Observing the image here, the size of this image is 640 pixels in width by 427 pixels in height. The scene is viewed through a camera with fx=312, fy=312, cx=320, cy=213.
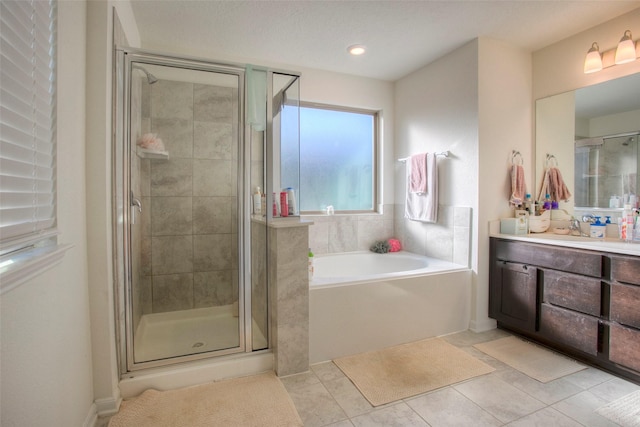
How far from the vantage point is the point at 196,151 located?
2.62 metres

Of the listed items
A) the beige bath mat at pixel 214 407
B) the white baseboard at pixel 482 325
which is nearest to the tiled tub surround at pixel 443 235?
the white baseboard at pixel 482 325

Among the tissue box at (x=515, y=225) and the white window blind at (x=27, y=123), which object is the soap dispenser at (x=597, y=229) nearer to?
the tissue box at (x=515, y=225)

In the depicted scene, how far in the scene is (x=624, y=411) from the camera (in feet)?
5.36

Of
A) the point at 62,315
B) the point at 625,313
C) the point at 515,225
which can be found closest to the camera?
the point at 62,315

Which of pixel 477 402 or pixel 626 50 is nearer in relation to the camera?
pixel 477 402

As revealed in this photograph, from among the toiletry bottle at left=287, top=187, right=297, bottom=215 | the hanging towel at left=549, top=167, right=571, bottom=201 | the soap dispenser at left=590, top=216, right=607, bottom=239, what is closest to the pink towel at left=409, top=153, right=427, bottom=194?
the hanging towel at left=549, top=167, right=571, bottom=201

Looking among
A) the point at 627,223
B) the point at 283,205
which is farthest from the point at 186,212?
the point at 627,223

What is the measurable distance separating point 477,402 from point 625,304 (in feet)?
3.54

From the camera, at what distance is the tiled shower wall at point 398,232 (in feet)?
9.15

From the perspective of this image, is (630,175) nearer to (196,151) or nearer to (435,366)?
(435,366)

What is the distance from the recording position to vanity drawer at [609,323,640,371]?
1.81 meters

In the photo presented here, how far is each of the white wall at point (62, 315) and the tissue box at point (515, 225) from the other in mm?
2938

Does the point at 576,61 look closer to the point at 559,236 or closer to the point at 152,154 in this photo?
the point at 559,236

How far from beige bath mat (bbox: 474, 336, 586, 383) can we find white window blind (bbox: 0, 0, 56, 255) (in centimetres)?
267
